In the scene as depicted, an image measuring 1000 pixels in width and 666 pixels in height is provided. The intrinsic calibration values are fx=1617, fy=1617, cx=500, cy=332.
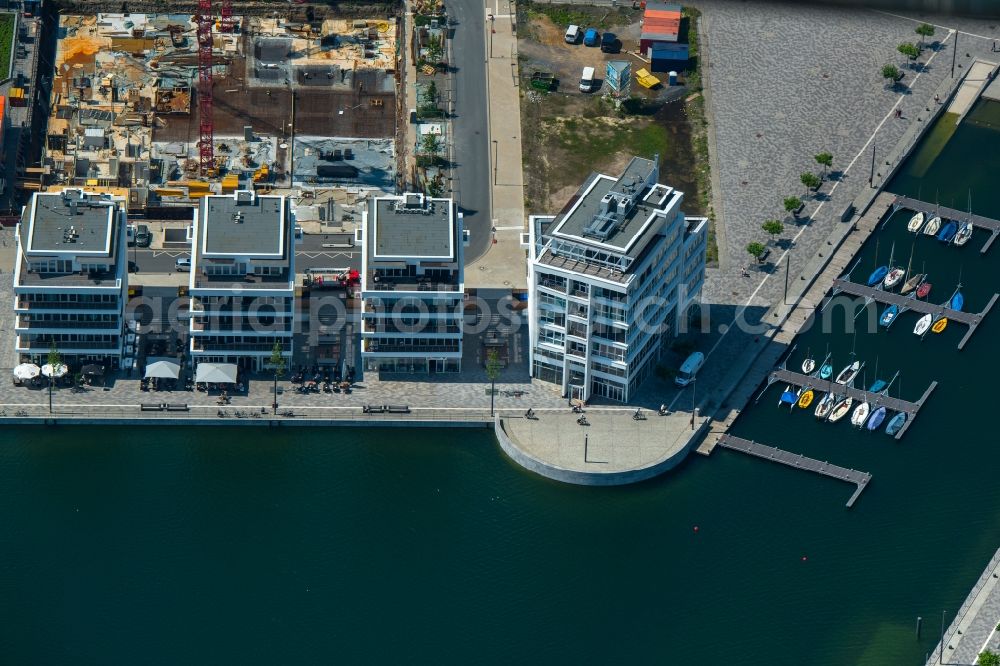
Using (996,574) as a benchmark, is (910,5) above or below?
above

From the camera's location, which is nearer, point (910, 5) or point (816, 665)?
point (910, 5)

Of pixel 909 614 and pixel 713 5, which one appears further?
pixel 909 614

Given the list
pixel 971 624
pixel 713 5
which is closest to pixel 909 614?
pixel 971 624

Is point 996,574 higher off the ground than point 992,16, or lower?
lower

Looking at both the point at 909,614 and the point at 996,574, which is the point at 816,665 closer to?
the point at 909,614

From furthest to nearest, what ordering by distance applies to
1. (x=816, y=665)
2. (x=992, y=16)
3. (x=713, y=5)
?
(x=816, y=665) < (x=713, y=5) < (x=992, y=16)

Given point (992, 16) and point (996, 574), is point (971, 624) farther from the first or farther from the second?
point (992, 16)

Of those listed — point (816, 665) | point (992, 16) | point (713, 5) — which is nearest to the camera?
point (992, 16)

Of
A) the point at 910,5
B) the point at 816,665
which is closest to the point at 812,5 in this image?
the point at 910,5
